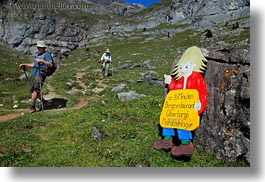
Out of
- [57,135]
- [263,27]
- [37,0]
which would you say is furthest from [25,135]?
[37,0]

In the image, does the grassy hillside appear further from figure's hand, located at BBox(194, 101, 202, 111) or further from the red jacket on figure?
the red jacket on figure

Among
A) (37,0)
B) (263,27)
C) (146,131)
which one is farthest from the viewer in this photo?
(37,0)

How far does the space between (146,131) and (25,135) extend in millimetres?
3769

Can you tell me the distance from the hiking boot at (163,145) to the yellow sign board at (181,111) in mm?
427

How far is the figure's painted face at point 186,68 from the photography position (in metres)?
8.77

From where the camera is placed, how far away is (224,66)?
8312 millimetres

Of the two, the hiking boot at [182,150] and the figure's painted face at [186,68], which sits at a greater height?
the figure's painted face at [186,68]

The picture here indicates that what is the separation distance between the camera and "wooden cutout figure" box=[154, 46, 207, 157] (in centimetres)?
819

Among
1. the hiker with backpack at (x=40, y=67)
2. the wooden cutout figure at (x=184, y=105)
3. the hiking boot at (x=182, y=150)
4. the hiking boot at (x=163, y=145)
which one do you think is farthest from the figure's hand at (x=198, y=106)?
the hiker with backpack at (x=40, y=67)

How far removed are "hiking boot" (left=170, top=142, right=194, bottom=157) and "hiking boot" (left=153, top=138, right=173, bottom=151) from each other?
0.23m

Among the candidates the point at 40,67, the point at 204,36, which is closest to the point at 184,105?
the point at 40,67

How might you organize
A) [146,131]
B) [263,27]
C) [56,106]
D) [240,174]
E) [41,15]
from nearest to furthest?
[240,174], [263,27], [146,131], [56,106], [41,15]

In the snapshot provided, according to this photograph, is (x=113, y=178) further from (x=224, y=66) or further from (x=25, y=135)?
(x=224, y=66)

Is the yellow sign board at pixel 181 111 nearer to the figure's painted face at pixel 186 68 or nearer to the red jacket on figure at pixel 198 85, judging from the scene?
the red jacket on figure at pixel 198 85
